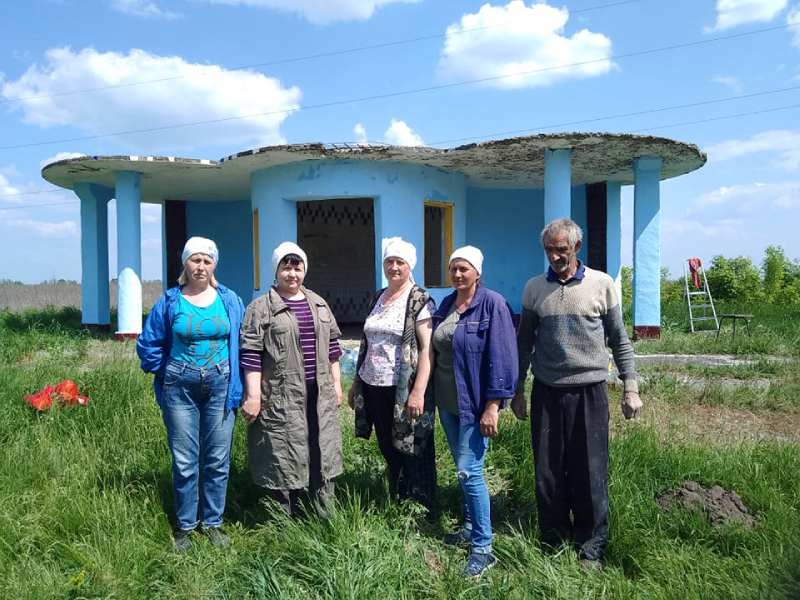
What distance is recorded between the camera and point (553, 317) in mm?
2939

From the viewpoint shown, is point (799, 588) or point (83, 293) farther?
point (83, 293)

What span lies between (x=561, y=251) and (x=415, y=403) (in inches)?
38.8

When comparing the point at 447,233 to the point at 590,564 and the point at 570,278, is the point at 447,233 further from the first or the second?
the point at 590,564

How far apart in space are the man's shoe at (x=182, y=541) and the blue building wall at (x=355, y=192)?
618 cm

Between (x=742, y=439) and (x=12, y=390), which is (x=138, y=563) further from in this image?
(x=742, y=439)

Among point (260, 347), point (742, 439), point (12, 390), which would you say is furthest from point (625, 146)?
point (12, 390)

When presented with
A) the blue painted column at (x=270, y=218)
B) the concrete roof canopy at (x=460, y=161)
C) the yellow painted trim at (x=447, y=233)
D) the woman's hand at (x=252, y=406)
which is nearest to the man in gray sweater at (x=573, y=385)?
the woman's hand at (x=252, y=406)

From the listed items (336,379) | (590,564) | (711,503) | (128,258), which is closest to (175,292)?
(336,379)

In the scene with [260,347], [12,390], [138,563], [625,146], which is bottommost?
[138,563]

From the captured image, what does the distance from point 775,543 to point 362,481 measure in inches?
83.5

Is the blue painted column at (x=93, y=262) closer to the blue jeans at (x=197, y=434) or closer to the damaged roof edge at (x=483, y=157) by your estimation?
the damaged roof edge at (x=483, y=157)

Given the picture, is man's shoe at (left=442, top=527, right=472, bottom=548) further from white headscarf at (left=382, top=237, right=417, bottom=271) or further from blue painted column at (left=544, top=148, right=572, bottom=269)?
blue painted column at (left=544, top=148, right=572, bottom=269)

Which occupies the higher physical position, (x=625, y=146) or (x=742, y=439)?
(x=625, y=146)

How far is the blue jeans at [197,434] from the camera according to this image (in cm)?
308
